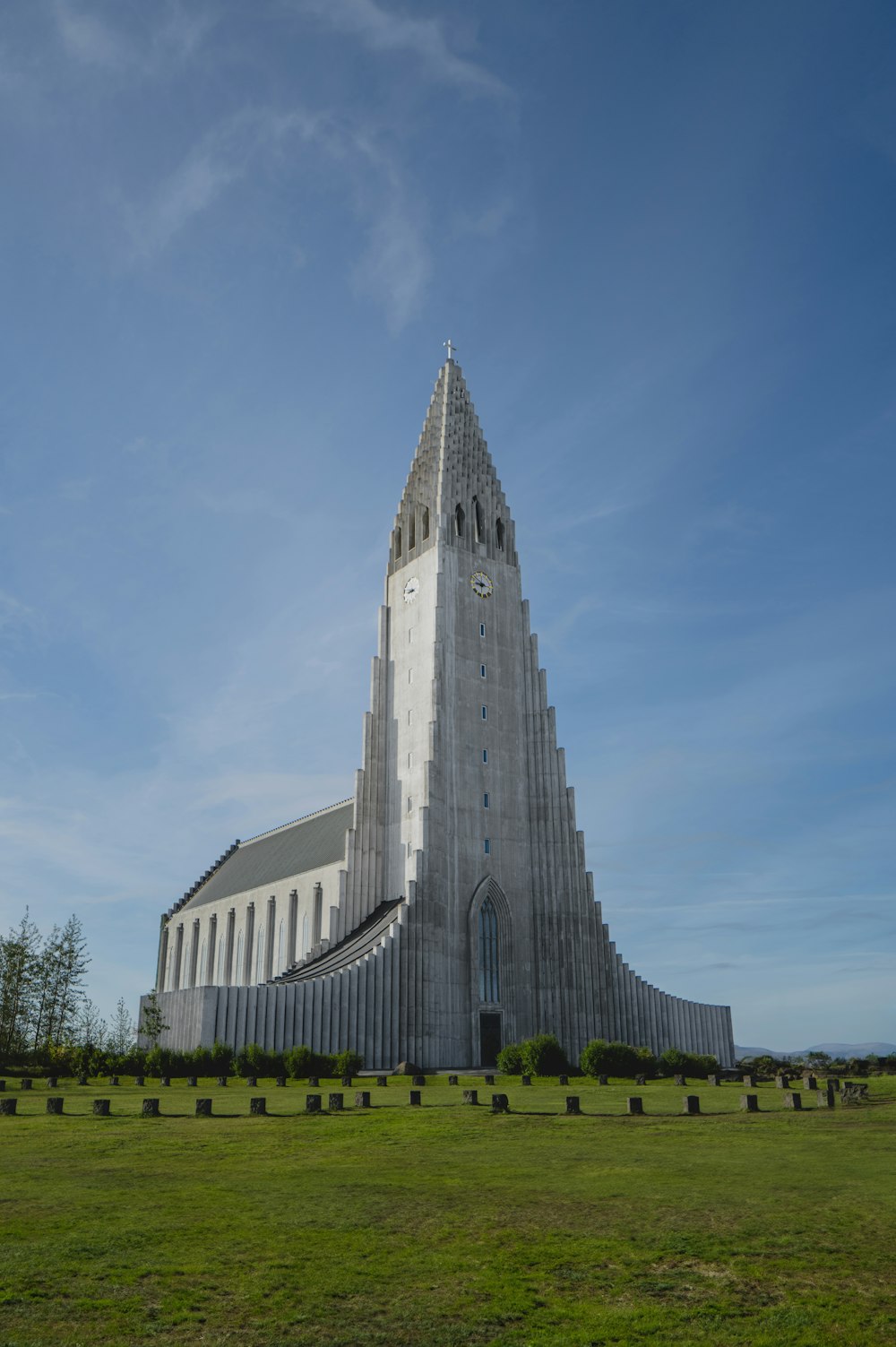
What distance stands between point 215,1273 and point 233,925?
75.3 meters

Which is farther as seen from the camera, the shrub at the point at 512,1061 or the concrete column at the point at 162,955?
the concrete column at the point at 162,955

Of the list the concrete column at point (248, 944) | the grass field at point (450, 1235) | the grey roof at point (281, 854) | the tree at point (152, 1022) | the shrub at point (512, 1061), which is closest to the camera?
the grass field at point (450, 1235)

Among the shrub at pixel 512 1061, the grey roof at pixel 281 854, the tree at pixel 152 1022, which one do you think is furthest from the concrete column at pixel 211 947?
the shrub at pixel 512 1061

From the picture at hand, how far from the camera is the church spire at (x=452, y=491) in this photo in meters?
71.7

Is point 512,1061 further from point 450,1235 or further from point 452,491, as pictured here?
point 452,491

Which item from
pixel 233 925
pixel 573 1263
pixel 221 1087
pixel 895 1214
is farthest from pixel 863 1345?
pixel 233 925

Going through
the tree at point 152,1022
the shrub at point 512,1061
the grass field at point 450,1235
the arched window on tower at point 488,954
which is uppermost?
the arched window on tower at point 488,954

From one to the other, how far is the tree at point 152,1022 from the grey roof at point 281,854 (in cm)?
1788

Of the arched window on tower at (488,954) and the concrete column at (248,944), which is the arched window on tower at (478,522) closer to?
the arched window on tower at (488,954)

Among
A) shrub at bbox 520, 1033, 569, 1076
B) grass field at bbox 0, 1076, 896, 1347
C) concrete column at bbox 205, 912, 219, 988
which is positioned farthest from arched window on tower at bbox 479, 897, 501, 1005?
grass field at bbox 0, 1076, 896, 1347

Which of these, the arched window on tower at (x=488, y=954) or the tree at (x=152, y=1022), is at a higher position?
the arched window on tower at (x=488, y=954)

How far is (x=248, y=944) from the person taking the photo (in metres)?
80.9

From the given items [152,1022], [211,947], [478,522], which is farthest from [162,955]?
[478,522]

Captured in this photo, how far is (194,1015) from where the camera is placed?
52219 millimetres
